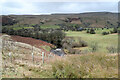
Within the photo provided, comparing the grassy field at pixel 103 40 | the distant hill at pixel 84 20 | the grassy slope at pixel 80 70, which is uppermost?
the distant hill at pixel 84 20

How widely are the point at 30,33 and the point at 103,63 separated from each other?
104 feet

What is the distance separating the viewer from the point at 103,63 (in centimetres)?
570

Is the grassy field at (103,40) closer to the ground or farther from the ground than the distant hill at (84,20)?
closer to the ground

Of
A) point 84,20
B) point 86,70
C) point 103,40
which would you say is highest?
point 84,20

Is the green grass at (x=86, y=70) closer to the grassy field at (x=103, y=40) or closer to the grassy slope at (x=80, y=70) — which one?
the grassy slope at (x=80, y=70)

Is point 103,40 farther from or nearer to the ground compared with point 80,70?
nearer to the ground

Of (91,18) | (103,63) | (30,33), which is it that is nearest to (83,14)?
(91,18)

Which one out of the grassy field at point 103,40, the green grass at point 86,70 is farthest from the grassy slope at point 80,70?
the grassy field at point 103,40

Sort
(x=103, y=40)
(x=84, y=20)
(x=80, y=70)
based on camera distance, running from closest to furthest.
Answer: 1. (x=80, y=70)
2. (x=103, y=40)
3. (x=84, y=20)

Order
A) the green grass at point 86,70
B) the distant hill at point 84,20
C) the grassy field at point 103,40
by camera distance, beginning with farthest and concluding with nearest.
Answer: the distant hill at point 84,20 → the grassy field at point 103,40 → the green grass at point 86,70

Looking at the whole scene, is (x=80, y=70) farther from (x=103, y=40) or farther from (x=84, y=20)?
(x=84, y=20)

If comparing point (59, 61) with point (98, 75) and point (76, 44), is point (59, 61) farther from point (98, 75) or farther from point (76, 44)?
point (76, 44)

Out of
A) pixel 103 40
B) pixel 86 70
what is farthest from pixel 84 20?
pixel 86 70

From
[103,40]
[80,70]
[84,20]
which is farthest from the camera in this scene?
[84,20]
